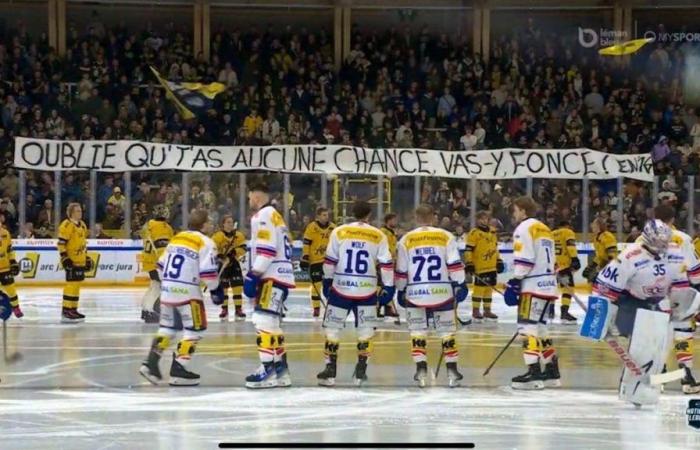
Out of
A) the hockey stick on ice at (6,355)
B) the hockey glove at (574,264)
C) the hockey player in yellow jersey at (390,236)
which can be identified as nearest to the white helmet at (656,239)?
the hockey stick on ice at (6,355)

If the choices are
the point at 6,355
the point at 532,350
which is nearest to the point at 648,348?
the point at 532,350

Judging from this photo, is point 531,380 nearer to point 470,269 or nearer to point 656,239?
point 656,239

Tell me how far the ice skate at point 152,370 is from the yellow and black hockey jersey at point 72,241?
699cm

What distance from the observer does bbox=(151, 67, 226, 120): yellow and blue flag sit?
31.7 meters

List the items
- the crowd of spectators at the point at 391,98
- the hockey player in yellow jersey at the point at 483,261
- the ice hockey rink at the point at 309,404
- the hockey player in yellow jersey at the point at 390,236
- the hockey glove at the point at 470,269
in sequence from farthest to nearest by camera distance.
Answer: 1. the crowd of spectators at the point at 391,98
2. the hockey player in yellow jersey at the point at 483,261
3. the hockey player in yellow jersey at the point at 390,236
4. the hockey glove at the point at 470,269
5. the ice hockey rink at the point at 309,404

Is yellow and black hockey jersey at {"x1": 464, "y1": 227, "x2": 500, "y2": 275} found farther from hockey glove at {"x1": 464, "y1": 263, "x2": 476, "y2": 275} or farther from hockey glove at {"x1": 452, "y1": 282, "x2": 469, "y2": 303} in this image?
hockey glove at {"x1": 452, "y1": 282, "x2": 469, "y2": 303}

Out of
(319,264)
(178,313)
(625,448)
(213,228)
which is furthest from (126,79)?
(625,448)

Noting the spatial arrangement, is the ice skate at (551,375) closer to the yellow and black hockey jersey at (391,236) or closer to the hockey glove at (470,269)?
the hockey glove at (470,269)

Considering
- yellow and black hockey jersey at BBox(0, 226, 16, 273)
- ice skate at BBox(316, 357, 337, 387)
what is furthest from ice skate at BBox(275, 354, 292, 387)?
yellow and black hockey jersey at BBox(0, 226, 16, 273)

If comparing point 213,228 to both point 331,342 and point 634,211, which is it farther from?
point 331,342

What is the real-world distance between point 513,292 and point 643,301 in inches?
64.4

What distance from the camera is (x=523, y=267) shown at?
13.4 m

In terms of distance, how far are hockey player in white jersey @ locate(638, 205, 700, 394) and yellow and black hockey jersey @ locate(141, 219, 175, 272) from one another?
28.0 feet

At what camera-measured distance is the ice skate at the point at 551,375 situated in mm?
13500
